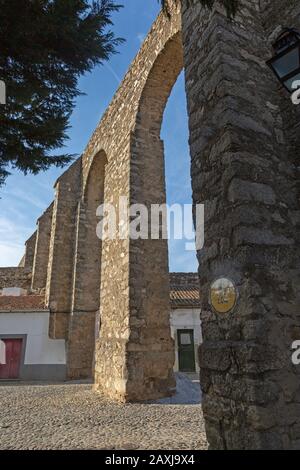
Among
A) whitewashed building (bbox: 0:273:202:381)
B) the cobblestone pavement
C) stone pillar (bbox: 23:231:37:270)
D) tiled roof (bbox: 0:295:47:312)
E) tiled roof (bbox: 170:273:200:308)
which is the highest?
stone pillar (bbox: 23:231:37:270)

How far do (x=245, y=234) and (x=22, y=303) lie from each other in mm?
11127

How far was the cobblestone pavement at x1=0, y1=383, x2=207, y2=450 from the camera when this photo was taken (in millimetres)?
3311

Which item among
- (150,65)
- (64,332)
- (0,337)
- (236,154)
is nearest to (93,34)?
(150,65)

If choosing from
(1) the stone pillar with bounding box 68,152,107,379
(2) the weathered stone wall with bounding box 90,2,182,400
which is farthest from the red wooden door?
(2) the weathered stone wall with bounding box 90,2,182,400

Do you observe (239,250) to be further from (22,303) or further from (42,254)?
(42,254)

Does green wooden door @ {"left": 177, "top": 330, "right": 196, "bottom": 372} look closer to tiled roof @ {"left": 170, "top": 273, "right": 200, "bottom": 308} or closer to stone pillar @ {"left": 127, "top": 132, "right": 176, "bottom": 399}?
tiled roof @ {"left": 170, "top": 273, "right": 200, "bottom": 308}

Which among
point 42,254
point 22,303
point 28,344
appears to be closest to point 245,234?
point 28,344

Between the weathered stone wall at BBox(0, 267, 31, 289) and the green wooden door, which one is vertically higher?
the weathered stone wall at BBox(0, 267, 31, 289)

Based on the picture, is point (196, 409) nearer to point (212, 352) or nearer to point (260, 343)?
point (212, 352)

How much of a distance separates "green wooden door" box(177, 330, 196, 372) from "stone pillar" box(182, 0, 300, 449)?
39.6ft

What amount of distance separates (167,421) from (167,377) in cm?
163

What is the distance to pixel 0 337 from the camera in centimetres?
1104

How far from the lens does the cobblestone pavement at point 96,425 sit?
10.9 feet

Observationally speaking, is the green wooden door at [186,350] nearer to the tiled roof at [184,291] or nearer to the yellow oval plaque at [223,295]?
the tiled roof at [184,291]
